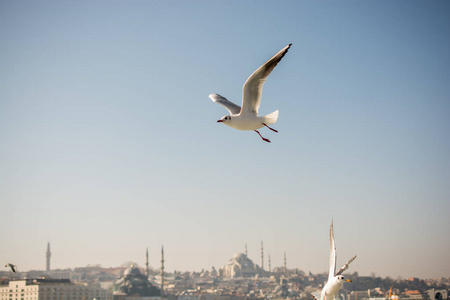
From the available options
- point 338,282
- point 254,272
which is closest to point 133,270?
point 254,272

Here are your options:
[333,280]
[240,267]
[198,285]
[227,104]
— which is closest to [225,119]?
[227,104]

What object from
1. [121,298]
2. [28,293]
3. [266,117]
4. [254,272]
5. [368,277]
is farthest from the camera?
[254,272]

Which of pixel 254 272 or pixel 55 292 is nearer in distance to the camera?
pixel 55 292

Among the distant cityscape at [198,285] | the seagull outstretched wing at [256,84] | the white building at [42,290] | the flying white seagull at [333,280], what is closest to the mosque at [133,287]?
the distant cityscape at [198,285]

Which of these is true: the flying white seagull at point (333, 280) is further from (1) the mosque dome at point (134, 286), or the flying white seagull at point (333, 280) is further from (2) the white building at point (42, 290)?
(1) the mosque dome at point (134, 286)

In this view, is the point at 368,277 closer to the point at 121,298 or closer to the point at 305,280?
the point at 305,280

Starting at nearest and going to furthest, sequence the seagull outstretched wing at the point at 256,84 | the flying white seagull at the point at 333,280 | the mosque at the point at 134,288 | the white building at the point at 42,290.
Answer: the seagull outstretched wing at the point at 256,84, the flying white seagull at the point at 333,280, the white building at the point at 42,290, the mosque at the point at 134,288

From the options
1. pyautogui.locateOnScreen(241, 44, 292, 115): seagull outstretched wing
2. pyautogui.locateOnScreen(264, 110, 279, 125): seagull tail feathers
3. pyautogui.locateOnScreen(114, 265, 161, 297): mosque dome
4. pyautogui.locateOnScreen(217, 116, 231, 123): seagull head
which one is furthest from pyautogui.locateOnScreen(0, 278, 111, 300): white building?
pyautogui.locateOnScreen(241, 44, 292, 115): seagull outstretched wing
